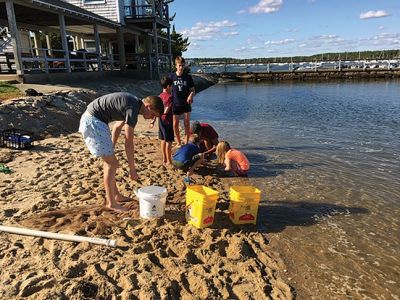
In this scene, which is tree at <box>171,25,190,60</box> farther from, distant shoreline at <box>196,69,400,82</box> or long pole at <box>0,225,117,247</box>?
long pole at <box>0,225,117,247</box>

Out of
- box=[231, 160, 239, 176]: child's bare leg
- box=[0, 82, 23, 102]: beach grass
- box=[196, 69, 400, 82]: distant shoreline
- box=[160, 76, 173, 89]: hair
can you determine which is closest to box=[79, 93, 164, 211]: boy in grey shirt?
box=[160, 76, 173, 89]: hair

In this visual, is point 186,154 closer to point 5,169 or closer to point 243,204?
point 243,204

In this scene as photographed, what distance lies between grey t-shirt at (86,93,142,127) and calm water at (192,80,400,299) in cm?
234

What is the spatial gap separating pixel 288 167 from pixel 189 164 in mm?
2408

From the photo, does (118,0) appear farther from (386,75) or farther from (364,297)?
(386,75)

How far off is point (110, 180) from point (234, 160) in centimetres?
298

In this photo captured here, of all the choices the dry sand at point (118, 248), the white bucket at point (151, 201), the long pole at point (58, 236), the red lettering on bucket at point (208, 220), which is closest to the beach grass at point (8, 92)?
the dry sand at point (118, 248)

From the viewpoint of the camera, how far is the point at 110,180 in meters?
4.54

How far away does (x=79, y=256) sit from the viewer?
3623 mm

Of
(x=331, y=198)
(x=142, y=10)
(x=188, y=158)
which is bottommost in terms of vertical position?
(x=331, y=198)

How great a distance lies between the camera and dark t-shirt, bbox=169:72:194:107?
24.5 ft

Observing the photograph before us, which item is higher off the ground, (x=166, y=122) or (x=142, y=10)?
(x=142, y=10)

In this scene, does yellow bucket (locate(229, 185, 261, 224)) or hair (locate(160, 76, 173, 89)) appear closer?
yellow bucket (locate(229, 185, 261, 224))

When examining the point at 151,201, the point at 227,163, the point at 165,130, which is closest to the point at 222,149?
the point at 227,163
